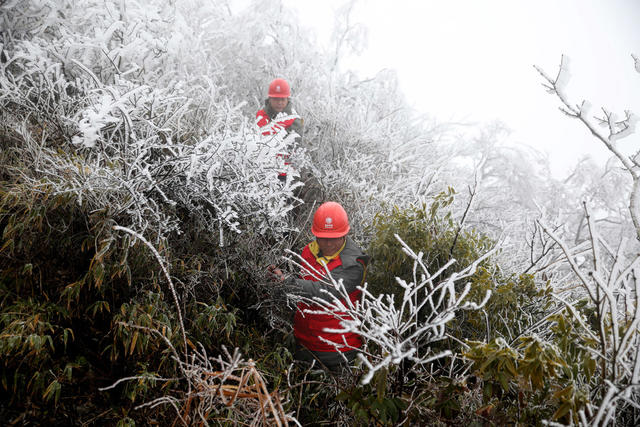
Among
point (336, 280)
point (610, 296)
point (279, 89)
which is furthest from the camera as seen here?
point (279, 89)

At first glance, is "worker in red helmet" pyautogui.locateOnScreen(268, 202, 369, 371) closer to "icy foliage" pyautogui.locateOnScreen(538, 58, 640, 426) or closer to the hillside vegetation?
the hillside vegetation

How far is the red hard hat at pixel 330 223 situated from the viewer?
10.5ft

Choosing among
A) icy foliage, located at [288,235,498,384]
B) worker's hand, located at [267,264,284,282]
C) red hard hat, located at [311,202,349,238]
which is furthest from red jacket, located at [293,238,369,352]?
icy foliage, located at [288,235,498,384]

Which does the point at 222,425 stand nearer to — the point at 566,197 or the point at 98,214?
the point at 98,214

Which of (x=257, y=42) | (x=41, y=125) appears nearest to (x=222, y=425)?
(x=41, y=125)

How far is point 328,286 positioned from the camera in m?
2.97

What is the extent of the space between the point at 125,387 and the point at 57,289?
3.04 feet

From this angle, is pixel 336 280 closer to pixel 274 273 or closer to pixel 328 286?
pixel 328 286

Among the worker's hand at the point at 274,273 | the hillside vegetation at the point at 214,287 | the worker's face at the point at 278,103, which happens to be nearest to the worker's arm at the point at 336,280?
the worker's hand at the point at 274,273

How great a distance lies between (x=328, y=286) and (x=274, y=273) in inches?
25.0

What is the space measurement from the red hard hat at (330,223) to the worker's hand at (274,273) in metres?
0.50

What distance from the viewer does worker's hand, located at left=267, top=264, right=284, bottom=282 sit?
3314 mm

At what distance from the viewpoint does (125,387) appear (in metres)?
2.45

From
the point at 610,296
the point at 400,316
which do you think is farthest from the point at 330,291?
the point at 610,296
